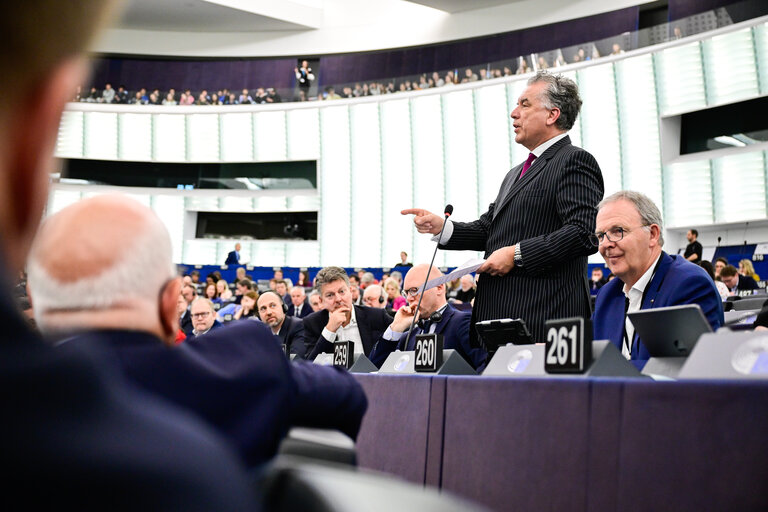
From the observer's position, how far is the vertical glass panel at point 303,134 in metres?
20.9

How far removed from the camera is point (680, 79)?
14742 mm

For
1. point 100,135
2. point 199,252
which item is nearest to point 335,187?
point 199,252

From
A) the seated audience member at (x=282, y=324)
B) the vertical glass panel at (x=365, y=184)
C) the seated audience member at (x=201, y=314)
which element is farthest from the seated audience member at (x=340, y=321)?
the vertical glass panel at (x=365, y=184)

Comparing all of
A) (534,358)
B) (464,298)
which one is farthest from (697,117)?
(534,358)

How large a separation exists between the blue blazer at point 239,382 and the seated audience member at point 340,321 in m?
3.67

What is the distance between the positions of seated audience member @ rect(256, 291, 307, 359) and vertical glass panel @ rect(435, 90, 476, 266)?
472 inches

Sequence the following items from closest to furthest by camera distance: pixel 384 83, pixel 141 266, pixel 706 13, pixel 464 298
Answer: pixel 141 266 → pixel 464 298 → pixel 706 13 → pixel 384 83

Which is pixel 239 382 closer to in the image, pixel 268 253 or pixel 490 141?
pixel 490 141

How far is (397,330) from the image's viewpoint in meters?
4.07

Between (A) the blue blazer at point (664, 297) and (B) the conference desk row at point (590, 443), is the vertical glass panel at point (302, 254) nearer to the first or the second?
(A) the blue blazer at point (664, 297)

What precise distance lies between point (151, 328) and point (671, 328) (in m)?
1.29

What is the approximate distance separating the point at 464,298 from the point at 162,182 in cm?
1464

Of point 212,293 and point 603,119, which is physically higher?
point 603,119

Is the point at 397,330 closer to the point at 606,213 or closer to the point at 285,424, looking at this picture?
the point at 606,213
